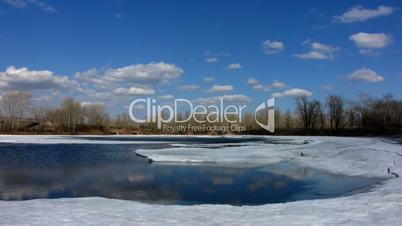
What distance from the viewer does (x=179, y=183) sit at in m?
13.8

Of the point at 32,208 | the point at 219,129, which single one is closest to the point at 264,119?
the point at 219,129

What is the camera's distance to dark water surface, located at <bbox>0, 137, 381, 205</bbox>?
37.0 ft

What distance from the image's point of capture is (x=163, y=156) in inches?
899

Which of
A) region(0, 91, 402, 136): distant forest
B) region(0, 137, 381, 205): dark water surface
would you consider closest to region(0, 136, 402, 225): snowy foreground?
region(0, 137, 381, 205): dark water surface

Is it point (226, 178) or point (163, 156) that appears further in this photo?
point (163, 156)

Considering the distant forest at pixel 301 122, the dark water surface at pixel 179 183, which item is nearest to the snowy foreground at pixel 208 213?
the dark water surface at pixel 179 183

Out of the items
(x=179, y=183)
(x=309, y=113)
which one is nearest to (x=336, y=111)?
(x=309, y=113)

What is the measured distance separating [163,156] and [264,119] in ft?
282

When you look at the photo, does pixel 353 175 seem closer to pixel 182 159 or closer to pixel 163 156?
pixel 182 159

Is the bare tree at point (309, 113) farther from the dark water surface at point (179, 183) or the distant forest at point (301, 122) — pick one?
the dark water surface at point (179, 183)

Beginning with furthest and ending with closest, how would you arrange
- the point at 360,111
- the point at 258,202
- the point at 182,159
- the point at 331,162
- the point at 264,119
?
the point at 264,119 → the point at 360,111 → the point at 182,159 → the point at 331,162 → the point at 258,202

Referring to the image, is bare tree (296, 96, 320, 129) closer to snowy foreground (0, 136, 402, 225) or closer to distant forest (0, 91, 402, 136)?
distant forest (0, 91, 402, 136)

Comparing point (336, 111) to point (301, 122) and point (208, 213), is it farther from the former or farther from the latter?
point (208, 213)

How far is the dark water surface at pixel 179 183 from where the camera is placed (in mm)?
11266
